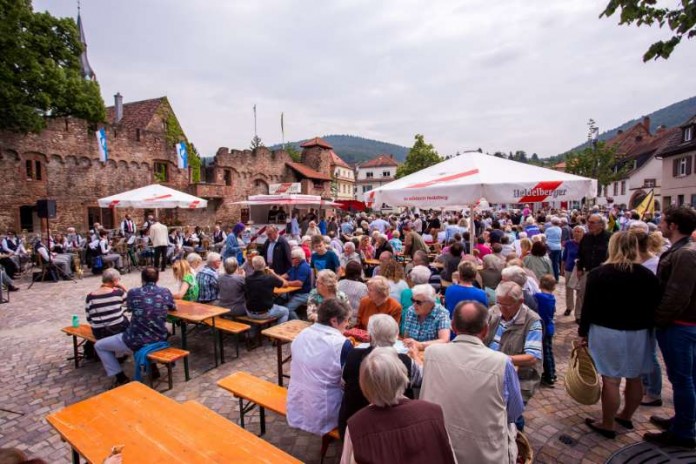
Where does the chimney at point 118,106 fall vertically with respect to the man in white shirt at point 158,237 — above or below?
above

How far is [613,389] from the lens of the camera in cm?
329

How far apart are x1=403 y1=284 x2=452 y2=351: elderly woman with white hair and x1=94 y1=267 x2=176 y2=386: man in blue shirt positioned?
3108mm

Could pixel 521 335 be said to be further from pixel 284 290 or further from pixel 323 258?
pixel 323 258

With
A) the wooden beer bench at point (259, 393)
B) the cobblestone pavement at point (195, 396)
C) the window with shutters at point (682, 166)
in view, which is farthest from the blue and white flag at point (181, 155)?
the window with shutters at point (682, 166)

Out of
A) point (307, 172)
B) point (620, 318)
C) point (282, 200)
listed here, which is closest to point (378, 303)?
point (620, 318)

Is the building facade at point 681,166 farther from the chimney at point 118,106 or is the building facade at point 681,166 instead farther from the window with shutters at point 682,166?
the chimney at point 118,106

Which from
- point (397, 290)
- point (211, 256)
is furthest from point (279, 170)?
point (397, 290)

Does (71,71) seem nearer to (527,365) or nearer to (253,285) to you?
(253,285)

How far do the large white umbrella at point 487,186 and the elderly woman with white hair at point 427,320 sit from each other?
1542 mm

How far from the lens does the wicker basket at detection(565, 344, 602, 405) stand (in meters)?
3.41

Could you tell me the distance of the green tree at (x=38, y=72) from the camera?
50.9ft

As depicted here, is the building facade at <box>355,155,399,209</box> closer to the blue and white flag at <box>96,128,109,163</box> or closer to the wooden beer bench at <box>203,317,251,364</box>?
the blue and white flag at <box>96,128,109,163</box>

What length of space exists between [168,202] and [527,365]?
37.8 ft

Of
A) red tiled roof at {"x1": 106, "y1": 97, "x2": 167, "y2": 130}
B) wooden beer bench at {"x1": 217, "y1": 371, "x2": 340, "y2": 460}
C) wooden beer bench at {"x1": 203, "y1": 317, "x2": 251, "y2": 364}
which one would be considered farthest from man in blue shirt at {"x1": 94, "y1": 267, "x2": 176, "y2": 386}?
red tiled roof at {"x1": 106, "y1": 97, "x2": 167, "y2": 130}
